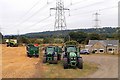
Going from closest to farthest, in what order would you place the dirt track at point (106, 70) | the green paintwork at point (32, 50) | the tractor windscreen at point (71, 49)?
the dirt track at point (106, 70) → the tractor windscreen at point (71, 49) → the green paintwork at point (32, 50)

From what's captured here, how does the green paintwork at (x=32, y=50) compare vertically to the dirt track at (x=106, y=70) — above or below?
above

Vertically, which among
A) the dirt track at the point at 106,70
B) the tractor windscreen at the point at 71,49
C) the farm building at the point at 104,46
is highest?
the tractor windscreen at the point at 71,49

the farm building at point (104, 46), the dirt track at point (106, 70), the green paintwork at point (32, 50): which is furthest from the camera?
the farm building at point (104, 46)

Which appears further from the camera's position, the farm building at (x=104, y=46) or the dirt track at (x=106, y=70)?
the farm building at (x=104, y=46)

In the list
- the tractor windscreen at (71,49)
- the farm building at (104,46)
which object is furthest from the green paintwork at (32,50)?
the farm building at (104,46)

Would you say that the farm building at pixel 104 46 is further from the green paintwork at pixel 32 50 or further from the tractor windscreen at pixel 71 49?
the tractor windscreen at pixel 71 49

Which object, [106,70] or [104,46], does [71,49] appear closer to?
[106,70]

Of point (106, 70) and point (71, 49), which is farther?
point (71, 49)

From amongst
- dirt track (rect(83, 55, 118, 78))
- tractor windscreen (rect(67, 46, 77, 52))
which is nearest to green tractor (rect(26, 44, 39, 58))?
dirt track (rect(83, 55, 118, 78))

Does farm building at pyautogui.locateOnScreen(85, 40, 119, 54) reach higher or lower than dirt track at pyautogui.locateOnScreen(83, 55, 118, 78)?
higher

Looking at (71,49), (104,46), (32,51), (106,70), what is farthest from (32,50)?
(104,46)

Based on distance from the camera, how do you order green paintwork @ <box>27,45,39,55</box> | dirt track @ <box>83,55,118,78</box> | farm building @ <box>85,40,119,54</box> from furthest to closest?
1. farm building @ <box>85,40,119,54</box>
2. green paintwork @ <box>27,45,39,55</box>
3. dirt track @ <box>83,55,118,78</box>

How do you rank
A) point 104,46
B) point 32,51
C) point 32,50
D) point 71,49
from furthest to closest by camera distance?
point 104,46
point 32,51
point 32,50
point 71,49

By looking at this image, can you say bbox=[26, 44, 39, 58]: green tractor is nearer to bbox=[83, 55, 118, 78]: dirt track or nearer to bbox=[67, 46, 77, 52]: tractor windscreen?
bbox=[83, 55, 118, 78]: dirt track
